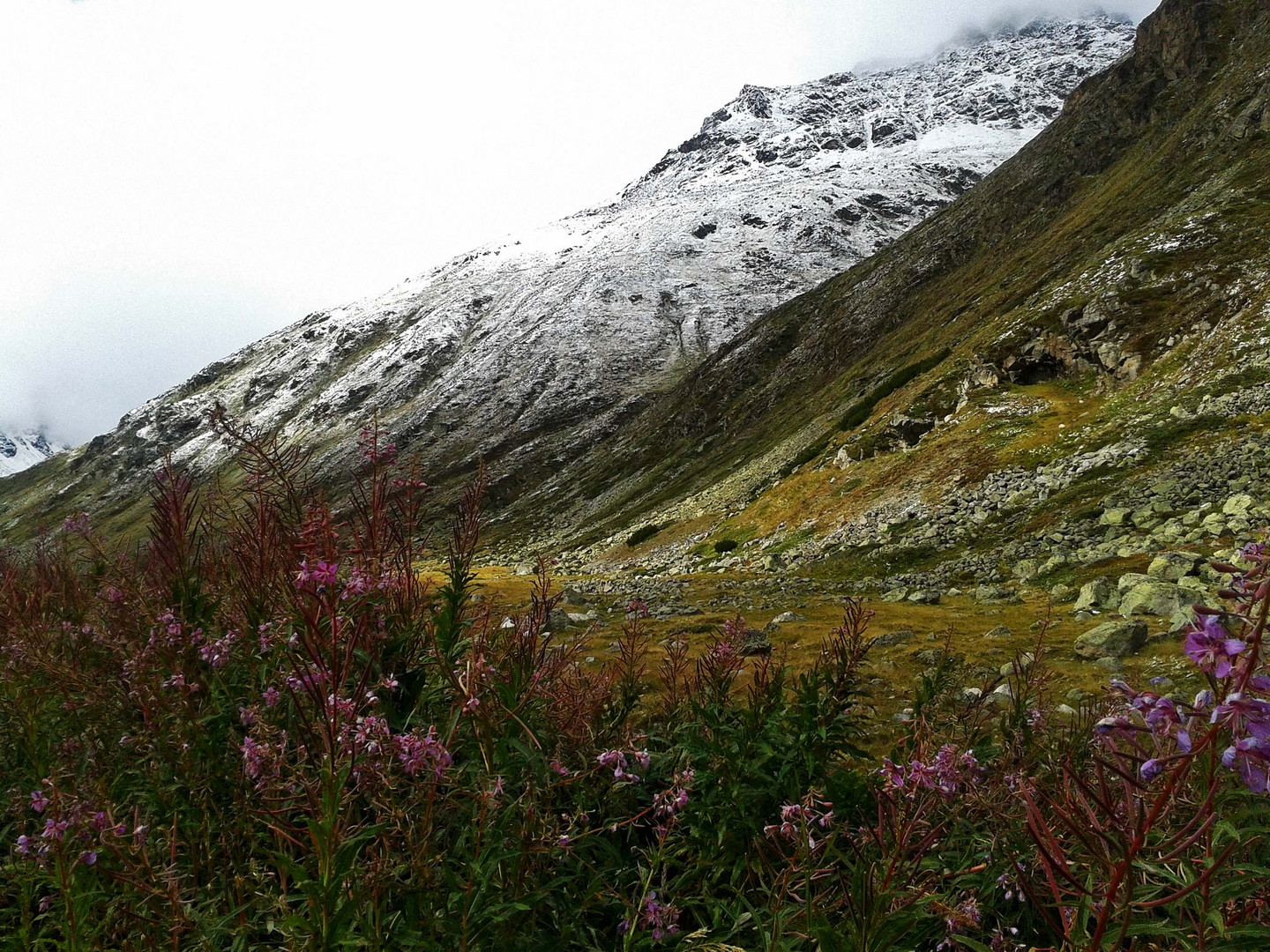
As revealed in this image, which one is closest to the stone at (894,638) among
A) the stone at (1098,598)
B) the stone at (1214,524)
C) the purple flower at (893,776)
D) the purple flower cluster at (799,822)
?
the stone at (1098,598)

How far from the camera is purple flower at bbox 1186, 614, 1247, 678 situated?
4.26ft

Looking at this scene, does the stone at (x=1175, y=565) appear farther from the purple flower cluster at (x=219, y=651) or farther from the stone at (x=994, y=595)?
the purple flower cluster at (x=219, y=651)

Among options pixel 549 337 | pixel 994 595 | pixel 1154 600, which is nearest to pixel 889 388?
pixel 994 595

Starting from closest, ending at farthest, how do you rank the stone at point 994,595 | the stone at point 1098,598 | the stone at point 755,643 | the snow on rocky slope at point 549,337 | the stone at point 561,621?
the stone at point 755,643 < the stone at point 1098,598 < the stone at point 561,621 < the stone at point 994,595 < the snow on rocky slope at point 549,337

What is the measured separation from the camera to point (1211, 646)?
136 cm

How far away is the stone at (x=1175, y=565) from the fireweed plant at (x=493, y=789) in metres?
10.4

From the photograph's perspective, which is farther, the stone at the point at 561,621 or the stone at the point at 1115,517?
the stone at the point at 1115,517

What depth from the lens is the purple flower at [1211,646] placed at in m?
1.30

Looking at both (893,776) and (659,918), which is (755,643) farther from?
(893,776)

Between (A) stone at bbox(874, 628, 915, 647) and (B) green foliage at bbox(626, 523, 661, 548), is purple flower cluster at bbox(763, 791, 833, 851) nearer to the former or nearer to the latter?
(A) stone at bbox(874, 628, 915, 647)

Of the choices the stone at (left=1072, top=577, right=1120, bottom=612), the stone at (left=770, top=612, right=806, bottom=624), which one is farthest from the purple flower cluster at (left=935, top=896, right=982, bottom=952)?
the stone at (left=1072, top=577, right=1120, bottom=612)

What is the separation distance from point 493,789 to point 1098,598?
15.3 m

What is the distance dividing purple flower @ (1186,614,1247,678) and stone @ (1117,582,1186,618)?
1348 centimetres

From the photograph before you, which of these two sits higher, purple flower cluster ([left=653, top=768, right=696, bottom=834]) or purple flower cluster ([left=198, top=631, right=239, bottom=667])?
purple flower cluster ([left=198, top=631, right=239, bottom=667])
